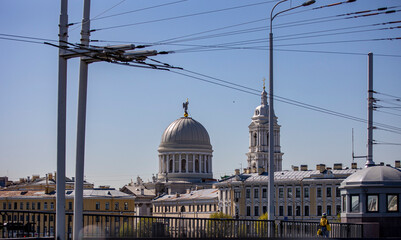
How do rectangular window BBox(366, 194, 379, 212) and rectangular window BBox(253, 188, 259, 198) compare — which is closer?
rectangular window BBox(366, 194, 379, 212)

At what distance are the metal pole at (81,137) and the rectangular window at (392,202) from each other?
15.7 metres

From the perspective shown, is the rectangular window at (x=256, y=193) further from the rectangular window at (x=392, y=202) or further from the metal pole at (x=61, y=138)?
the metal pole at (x=61, y=138)

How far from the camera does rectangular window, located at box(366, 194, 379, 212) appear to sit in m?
36.2

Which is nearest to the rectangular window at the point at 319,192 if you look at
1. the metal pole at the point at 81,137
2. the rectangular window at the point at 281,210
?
the rectangular window at the point at 281,210

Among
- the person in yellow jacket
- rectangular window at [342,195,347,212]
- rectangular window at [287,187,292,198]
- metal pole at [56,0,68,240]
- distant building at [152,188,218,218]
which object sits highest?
metal pole at [56,0,68,240]

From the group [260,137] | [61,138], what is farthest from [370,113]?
[260,137]

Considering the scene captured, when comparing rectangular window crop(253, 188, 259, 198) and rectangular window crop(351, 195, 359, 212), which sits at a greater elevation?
rectangular window crop(351, 195, 359, 212)

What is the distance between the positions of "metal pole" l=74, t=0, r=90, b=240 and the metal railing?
52.4 inches

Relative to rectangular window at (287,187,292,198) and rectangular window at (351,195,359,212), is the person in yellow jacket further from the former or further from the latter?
rectangular window at (287,187,292,198)

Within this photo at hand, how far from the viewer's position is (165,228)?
30.5 m

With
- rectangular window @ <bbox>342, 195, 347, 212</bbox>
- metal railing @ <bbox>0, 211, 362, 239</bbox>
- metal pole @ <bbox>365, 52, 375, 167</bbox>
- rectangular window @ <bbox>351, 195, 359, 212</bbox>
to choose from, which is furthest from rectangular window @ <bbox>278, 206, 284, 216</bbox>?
metal railing @ <bbox>0, 211, 362, 239</bbox>

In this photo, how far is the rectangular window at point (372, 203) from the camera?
119 ft

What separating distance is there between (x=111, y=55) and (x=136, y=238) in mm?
6658

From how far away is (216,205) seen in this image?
6265 inches
